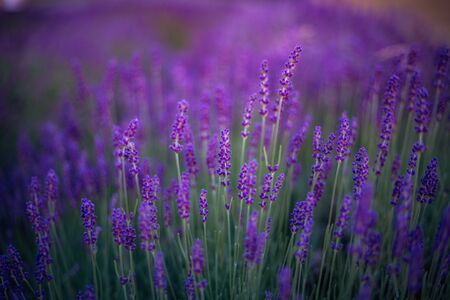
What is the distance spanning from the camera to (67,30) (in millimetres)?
Result: 6742

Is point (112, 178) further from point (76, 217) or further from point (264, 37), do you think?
point (264, 37)

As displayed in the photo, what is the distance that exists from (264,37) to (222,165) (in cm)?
453

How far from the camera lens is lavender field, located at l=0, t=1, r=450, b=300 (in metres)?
1.62

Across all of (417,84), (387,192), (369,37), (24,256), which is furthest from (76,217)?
(369,37)

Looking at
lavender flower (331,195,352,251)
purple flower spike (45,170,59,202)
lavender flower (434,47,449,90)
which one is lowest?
lavender flower (331,195,352,251)

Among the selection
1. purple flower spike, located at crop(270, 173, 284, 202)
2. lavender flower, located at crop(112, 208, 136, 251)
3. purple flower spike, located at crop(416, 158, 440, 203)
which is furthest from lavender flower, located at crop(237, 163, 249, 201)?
purple flower spike, located at crop(416, 158, 440, 203)

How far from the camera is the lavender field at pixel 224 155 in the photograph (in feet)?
5.32

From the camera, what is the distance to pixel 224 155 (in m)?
1.65

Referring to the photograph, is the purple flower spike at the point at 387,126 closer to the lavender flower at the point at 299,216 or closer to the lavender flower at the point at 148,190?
the lavender flower at the point at 299,216

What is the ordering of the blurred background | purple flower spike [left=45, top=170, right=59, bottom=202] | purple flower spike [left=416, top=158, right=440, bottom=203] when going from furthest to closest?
the blurred background, purple flower spike [left=45, top=170, right=59, bottom=202], purple flower spike [left=416, top=158, right=440, bottom=203]

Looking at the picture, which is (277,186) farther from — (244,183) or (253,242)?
(253,242)

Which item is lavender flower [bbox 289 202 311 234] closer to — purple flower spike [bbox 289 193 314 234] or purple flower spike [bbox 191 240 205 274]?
purple flower spike [bbox 289 193 314 234]

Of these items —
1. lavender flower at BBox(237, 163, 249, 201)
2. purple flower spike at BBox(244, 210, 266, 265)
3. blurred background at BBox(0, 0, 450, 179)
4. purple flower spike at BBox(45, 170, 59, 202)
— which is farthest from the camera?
blurred background at BBox(0, 0, 450, 179)

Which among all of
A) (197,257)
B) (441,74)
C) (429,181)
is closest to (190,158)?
(197,257)
